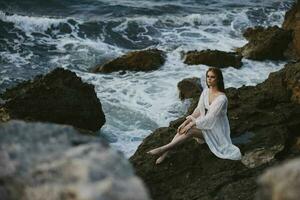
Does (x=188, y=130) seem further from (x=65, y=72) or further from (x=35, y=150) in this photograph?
(x=35, y=150)

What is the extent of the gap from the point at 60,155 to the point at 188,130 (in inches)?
191

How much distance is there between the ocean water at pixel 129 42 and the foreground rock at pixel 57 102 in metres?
0.65

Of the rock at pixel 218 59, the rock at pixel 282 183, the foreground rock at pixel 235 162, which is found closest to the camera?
the rock at pixel 282 183

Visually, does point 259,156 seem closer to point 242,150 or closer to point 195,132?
point 242,150

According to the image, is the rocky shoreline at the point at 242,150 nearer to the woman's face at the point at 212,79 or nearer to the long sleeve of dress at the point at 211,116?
the long sleeve of dress at the point at 211,116

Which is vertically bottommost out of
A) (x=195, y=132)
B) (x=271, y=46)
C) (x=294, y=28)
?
(x=271, y=46)

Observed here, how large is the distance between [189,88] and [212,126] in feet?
17.3

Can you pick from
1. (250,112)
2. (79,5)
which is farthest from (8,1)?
(250,112)

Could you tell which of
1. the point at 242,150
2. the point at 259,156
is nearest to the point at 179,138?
the point at 242,150

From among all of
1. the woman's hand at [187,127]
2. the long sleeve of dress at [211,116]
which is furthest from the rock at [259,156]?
the woman's hand at [187,127]

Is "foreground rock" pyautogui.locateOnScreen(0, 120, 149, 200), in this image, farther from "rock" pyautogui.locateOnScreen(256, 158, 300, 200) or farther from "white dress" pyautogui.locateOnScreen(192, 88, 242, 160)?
"white dress" pyautogui.locateOnScreen(192, 88, 242, 160)

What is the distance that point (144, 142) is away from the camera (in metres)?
7.38

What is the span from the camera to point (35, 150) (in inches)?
75.5

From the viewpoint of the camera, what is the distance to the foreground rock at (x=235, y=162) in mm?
5867
